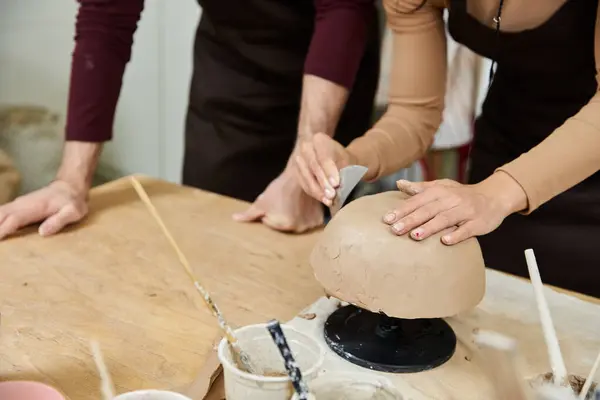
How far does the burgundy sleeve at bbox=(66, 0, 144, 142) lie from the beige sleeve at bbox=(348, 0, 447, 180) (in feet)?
1.89

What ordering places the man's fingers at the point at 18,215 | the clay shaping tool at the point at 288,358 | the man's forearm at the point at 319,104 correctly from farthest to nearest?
the man's forearm at the point at 319,104 < the man's fingers at the point at 18,215 < the clay shaping tool at the point at 288,358

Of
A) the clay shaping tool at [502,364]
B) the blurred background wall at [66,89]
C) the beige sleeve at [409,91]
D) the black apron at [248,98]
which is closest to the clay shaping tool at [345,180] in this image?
the beige sleeve at [409,91]

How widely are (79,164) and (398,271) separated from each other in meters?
0.86

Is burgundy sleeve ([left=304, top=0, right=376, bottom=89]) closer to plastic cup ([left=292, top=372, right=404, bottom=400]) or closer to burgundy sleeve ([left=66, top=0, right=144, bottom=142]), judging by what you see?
burgundy sleeve ([left=66, top=0, right=144, bottom=142])

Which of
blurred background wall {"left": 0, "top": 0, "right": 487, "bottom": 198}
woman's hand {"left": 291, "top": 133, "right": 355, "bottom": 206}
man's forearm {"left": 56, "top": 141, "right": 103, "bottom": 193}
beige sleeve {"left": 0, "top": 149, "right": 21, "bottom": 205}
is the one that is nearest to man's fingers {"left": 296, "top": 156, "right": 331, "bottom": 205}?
woman's hand {"left": 291, "top": 133, "right": 355, "bottom": 206}

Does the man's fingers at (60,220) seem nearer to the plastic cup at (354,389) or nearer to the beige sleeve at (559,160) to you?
the plastic cup at (354,389)

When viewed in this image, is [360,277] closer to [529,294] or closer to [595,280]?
[529,294]

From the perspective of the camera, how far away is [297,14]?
1.58 metres

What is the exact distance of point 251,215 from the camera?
137cm

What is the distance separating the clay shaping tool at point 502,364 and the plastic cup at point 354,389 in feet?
0.44

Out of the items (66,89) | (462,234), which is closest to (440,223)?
(462,234)

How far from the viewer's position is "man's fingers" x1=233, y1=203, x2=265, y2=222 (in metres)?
1.37

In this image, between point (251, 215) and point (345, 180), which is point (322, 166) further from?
point (251, 215)

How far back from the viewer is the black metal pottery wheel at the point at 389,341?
2.90 ft
